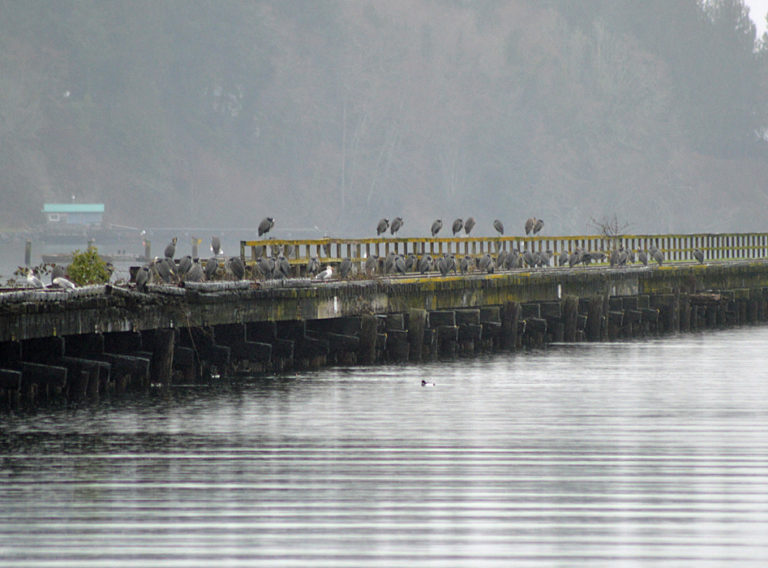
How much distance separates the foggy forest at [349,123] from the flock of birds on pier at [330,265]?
12030 cm

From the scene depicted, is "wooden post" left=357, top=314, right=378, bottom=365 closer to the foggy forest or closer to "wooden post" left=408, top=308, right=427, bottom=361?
"wooden post" left=408, top=308, right=427, bottom=361

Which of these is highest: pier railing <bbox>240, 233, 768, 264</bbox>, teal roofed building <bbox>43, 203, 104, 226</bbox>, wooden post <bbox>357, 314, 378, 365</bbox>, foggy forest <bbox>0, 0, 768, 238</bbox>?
foggy forest <bbox>0, 0, 768, 238</bbox>

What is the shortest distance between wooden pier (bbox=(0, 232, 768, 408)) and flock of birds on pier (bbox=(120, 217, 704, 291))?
1.73ft

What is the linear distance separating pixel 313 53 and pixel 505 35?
24418mm

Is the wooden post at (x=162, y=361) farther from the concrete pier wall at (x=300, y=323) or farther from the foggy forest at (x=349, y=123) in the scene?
the foggy forest at (x=349, y=123)

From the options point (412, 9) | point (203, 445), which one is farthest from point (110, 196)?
point (203, 445)

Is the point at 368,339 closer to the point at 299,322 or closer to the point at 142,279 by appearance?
the point at 299,322

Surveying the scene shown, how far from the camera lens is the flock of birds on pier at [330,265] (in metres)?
37.4

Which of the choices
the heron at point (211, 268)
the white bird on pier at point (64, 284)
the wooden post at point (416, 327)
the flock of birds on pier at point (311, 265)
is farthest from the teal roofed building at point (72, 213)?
the white bird on pier at point (64, 284)

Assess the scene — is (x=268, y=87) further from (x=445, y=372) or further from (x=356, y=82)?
(x=445, y=372)

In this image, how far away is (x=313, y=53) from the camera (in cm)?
19288

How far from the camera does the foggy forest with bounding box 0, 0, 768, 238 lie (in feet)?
602

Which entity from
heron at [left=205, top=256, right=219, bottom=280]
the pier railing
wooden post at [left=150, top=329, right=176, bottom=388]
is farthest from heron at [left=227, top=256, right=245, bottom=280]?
wooden post at [left=150, top=329, right=176, bottom=388]

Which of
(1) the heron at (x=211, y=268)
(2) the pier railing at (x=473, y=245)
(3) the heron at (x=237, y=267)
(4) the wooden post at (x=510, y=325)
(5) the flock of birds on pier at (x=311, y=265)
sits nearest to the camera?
(5) the flock of birds on pier at (x=311, y=265)
